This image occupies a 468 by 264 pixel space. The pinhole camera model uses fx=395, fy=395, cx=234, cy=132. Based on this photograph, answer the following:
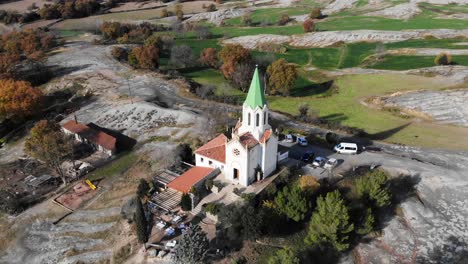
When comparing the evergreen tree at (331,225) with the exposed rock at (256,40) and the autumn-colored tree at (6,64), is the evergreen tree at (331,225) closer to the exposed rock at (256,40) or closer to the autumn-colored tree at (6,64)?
the autumn-colored tree at (6,64)

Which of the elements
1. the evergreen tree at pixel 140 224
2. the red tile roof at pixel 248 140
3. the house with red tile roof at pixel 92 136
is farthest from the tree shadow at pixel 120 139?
the red tile roof at pixel 248 140

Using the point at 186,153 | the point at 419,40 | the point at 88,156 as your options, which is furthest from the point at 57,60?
the point at 419,40

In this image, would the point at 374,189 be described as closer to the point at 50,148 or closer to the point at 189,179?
the point at 189,179

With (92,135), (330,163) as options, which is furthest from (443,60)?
(92,135)

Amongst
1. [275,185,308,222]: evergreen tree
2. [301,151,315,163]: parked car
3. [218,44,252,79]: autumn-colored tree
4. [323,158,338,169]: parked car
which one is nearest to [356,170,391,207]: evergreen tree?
[323,158,338,169]: parked car

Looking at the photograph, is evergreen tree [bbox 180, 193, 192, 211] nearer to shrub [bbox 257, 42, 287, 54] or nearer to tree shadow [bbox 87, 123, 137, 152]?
tree shadow [bbox 87, 123, 137, 152]

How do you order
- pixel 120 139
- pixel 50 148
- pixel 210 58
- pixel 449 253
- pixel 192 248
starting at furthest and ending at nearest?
pixel 210 58, pixel 120 139, pixel 50 148, pixel 449 253, pixel 192 248
